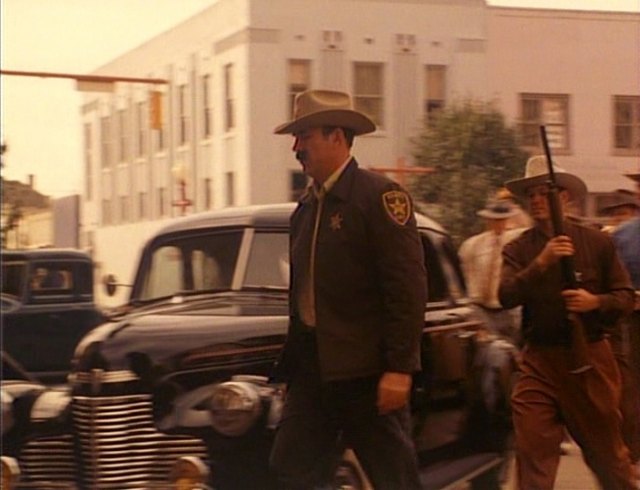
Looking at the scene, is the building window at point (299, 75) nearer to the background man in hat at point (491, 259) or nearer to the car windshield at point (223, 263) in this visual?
the background man in hat at point (491, 259)

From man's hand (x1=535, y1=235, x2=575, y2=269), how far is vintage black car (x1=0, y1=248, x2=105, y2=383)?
499cm

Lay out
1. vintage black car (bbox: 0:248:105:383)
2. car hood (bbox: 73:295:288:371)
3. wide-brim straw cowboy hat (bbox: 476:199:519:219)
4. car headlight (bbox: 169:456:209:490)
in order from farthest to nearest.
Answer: vintage black car (bbox: 0:248:105:383)
wide-brim straw cowboy hat (bbox: 476:199:519:219)
car hood (bbox: 73:295:288:371)
car headlight (bbox: 169:456:209:490)

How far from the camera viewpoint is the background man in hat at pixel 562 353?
5.60 m

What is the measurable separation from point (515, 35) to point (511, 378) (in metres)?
2.45

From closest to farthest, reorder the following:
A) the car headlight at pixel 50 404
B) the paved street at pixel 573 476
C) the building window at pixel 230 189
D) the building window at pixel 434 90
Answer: the car headlight at pixel 50 404 → the paved street at pixel 573 476 → the building window at pixel 230 189 → the building window at pixel 434 90

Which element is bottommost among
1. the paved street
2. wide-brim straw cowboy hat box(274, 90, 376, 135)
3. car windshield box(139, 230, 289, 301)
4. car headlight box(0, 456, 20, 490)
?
the paved street

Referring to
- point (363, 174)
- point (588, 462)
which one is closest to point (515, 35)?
point (588, 462)

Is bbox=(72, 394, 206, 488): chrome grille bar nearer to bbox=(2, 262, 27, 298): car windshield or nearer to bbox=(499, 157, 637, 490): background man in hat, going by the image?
bbox=(499, 157, 637, 490): background man in hat

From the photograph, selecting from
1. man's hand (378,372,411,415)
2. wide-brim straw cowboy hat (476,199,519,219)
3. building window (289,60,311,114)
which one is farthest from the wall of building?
man's hand (378,372,411,415)

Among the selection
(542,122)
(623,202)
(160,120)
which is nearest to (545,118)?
(542,122)

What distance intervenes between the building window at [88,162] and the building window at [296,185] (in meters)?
1.37

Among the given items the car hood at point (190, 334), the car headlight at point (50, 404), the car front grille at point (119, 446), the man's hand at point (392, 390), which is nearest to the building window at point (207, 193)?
the car hood at point (190, 334)

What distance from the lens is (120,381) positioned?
5.80 metres

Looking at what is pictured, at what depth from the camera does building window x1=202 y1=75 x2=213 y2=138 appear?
28.3ft
